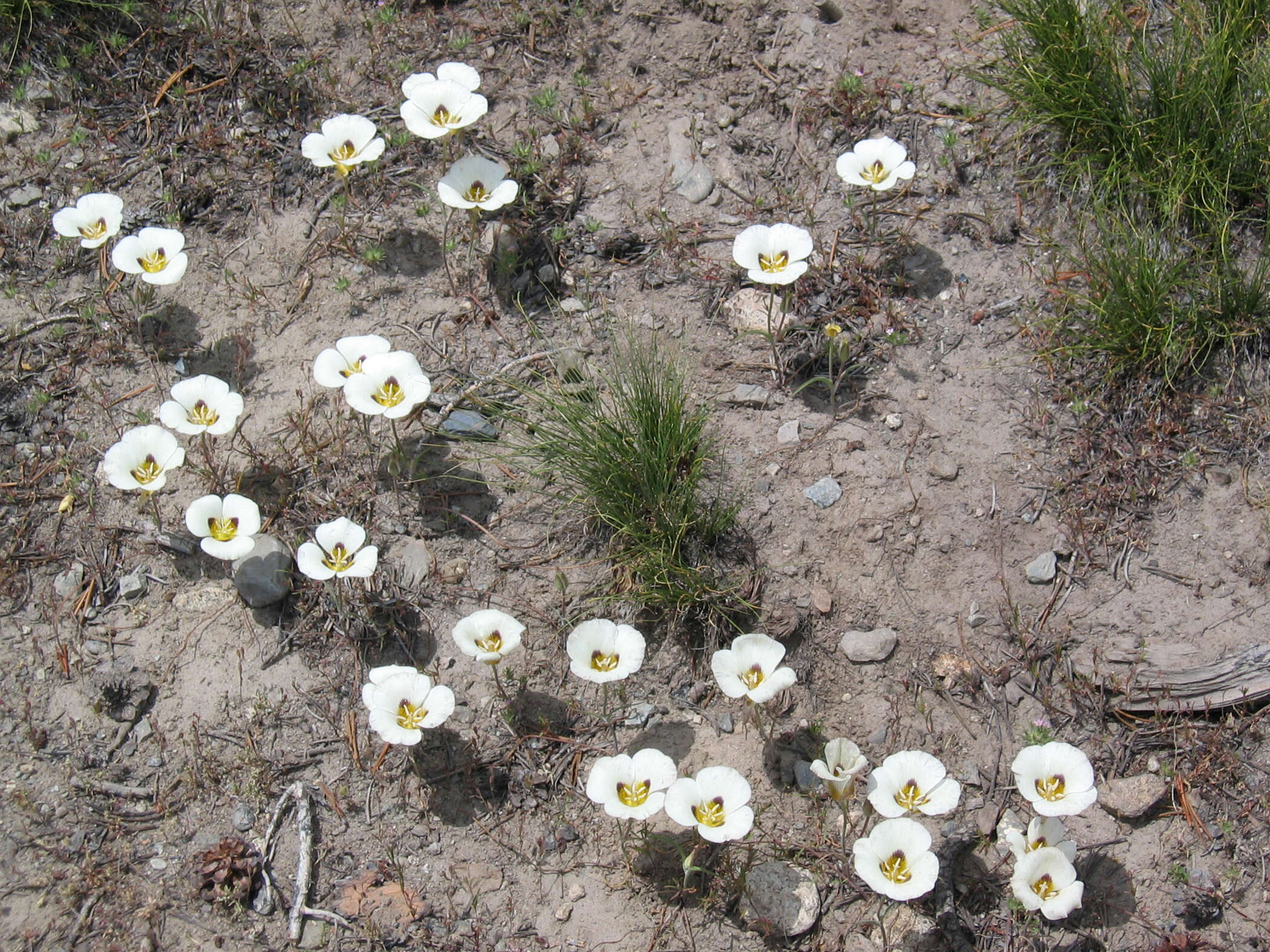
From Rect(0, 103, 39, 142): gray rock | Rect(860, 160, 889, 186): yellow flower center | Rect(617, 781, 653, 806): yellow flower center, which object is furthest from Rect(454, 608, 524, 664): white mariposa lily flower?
Rect(0, 103, 39, 142): gray rock

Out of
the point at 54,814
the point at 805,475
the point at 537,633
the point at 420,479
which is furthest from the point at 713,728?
the point at 54,814

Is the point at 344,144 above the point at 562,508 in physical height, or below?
above

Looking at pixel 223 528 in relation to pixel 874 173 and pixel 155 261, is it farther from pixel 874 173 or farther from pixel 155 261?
pixel 874 173

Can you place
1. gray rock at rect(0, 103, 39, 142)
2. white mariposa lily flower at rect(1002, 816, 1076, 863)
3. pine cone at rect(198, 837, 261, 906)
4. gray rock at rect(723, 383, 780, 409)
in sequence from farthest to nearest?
gray rock at rect(0, 103, 39, 142)
gray rock at rect(723, 383, 780, 409)
pine cone at rect(198, 837, 261, 906)
white mariposa lily flower at rect(1002, 816, 1076, 863)

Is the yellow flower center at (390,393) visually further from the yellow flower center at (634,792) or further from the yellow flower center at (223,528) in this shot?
the yellow flower center at (634,792)

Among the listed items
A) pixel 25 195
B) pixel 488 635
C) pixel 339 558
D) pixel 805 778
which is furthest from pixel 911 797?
pixel 25 195

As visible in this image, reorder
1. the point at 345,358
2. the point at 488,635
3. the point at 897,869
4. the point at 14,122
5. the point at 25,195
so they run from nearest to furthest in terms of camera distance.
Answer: the point at 897,869 → the point at 488,635 → the point at 345,358 → the point at 25,195 → the point at 14,122

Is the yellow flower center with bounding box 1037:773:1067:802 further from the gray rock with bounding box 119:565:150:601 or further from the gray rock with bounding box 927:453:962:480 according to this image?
the gray rock with bounding box 119:565:150:601

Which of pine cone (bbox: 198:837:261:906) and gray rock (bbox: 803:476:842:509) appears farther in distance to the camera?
gray rock (bbox: 803:476:842:509)
